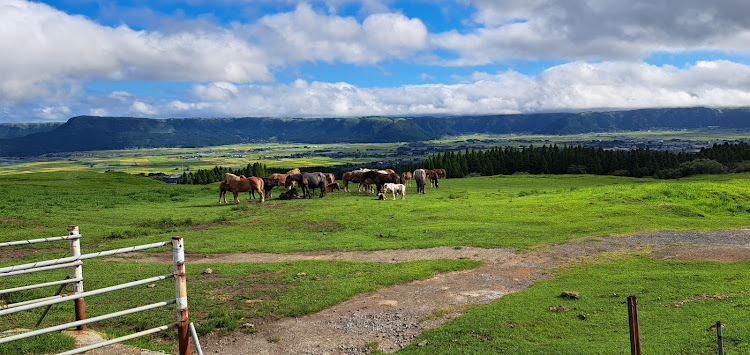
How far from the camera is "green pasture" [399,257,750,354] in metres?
9.94

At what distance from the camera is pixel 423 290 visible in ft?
51.8

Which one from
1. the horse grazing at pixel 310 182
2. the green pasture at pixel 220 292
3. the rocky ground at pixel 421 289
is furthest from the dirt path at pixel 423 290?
the horse grazing at pixel 310 182

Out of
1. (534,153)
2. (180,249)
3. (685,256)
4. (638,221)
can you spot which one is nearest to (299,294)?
(180,249)

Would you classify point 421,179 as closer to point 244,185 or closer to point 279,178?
point 279,178

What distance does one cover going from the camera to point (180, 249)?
25.5 ft

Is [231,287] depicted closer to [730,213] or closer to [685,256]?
[685,256]

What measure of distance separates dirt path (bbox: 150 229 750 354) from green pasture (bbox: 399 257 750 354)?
1087 millimetres

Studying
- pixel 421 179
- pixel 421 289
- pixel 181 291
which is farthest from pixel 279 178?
pixel 181 291

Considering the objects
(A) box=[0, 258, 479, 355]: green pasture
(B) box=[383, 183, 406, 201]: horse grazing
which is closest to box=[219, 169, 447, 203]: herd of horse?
(B) box=[383, 183, 406, 201]: horse grazing

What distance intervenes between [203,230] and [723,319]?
26.0 m

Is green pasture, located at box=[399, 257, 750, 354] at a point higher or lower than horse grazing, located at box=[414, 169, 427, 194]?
lower

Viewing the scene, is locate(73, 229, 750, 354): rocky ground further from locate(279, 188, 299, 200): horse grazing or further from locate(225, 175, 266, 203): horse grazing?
locate(279, 188, 299, 200): horse grazing

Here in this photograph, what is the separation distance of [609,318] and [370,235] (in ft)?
52.7

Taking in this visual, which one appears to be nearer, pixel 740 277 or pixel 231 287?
pixel 740 277
